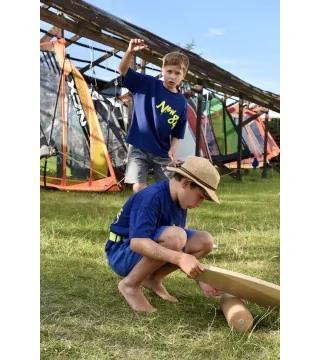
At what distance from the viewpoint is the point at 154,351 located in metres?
0.55

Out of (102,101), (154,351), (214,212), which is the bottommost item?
(154,351)

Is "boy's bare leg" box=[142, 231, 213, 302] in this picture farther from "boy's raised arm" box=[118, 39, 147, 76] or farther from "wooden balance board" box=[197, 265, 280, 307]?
"boy's raised arm" box=[118, 39, 147, 76]

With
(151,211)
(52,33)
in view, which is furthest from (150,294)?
(52,33)

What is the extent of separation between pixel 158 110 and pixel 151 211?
15 cm

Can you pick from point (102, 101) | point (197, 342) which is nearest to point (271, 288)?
point (197, 342)

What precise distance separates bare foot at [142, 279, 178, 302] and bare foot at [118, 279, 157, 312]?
32mm

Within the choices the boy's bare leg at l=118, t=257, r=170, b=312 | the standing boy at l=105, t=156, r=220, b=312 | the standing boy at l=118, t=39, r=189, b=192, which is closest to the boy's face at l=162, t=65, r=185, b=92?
the standing boy at l=118, t=39, r=189, b=192

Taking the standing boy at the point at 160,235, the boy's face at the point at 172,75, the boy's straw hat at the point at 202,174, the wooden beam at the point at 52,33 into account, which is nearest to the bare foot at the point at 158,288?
the standing boy at the point at 160,235

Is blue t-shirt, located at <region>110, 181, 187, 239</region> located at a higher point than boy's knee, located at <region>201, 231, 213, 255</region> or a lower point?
higher

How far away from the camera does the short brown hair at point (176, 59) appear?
702 millimetres

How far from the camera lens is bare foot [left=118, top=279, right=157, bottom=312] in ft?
2.22

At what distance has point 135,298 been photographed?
694 mm
